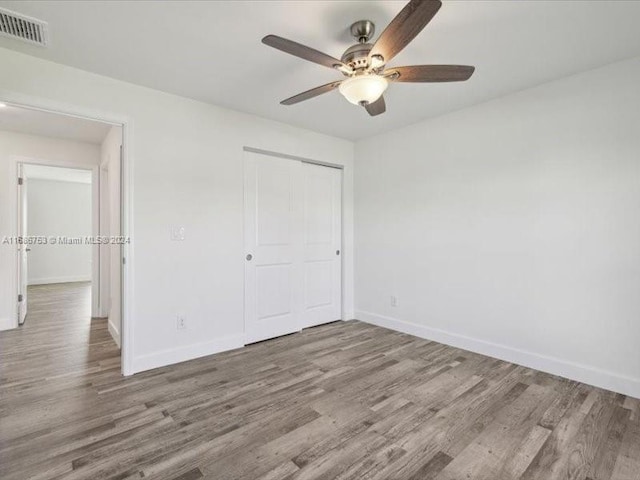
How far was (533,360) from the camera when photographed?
279 cm

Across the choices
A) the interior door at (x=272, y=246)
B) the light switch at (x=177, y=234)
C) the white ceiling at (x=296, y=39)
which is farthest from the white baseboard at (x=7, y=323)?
the white ceiling at (x=296, y=39)

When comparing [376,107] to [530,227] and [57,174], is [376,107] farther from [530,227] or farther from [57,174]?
[57,174]

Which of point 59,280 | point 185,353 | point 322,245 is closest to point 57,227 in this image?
point 59,280

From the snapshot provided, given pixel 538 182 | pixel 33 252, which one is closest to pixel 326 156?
pixel 538 182

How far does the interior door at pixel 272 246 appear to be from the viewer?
3.48 meters

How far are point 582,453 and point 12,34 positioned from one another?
421 centimetres

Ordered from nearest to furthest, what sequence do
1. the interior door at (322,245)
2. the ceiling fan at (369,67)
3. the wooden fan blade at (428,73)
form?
the ceiling fan at (369,67) → the wooden fan blade at (428,73) → the interior door at (322,245)

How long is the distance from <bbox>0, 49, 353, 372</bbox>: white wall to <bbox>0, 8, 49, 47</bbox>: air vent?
30cm

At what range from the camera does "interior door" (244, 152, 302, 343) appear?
348 cm

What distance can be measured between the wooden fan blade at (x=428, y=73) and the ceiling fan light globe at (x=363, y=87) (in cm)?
Answer: 6

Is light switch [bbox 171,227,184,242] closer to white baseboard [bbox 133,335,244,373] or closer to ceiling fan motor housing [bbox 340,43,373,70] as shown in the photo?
white baseboard [bbox 133,335,244,373]

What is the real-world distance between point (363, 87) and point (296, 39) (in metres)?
0.61

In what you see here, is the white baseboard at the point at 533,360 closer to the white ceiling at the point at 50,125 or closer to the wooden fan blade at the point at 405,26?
the wooden fan blade at the point at 405,26

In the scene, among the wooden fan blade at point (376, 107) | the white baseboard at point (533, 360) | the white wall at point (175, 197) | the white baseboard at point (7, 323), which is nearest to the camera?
the wooden fan blade at point (376, 107)
